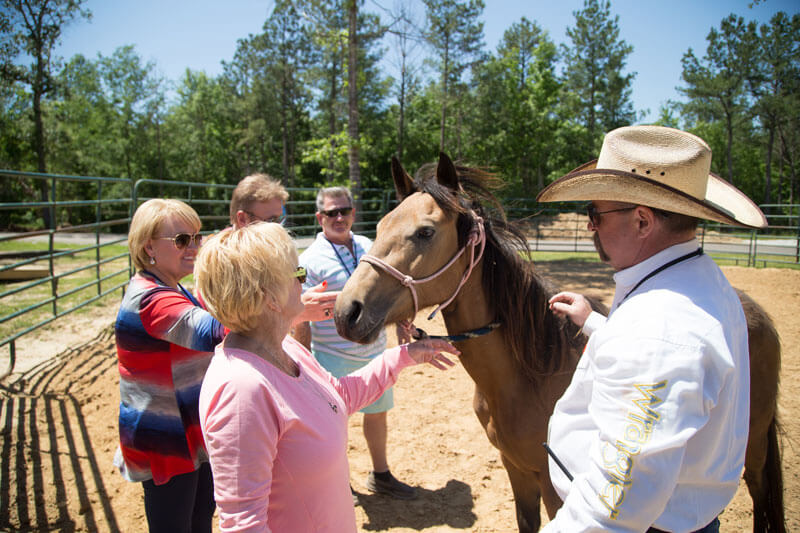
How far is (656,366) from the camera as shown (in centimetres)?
92

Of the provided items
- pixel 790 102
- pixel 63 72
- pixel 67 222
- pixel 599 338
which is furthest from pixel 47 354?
pixel 790 102

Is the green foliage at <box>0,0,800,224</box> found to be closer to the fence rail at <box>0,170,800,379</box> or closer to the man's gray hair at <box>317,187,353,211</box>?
the fence rail at <box>0,170,800,379</box>

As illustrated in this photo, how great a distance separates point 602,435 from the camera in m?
0.96

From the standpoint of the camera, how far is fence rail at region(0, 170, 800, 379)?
5.15 metres

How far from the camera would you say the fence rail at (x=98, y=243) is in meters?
5.15

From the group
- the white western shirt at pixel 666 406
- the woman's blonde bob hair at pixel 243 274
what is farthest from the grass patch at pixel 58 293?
the white western shirt at pixel 666 406

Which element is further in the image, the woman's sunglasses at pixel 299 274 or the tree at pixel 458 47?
the tree at pixel 458 47

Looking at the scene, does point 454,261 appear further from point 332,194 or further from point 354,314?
point 332,194

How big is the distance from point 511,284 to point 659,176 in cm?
99

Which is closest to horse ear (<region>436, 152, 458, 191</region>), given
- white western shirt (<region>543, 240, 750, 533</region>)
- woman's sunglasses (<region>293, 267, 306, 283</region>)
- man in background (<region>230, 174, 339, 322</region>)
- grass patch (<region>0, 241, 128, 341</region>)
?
woman's sunglasses (<region>293, 267, 306, 283</region>)

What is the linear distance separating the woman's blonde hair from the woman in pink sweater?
757mm

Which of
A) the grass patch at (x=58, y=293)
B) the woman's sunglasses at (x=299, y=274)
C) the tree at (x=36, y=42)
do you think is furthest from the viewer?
the tree at (x=36, y=42)

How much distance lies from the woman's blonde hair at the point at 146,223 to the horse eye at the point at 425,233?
3.46 ft

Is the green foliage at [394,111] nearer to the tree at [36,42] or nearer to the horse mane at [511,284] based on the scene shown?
the tree at [36,42]
